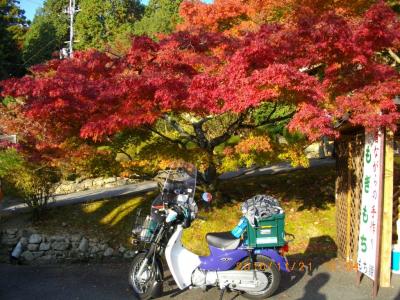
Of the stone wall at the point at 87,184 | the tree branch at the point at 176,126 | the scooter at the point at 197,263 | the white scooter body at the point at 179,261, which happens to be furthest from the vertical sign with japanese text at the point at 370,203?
the stone wall at the point at 87,184

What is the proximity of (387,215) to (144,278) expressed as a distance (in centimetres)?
310

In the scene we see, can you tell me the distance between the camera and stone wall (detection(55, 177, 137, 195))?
43.2ft

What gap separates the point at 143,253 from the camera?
5402 mm

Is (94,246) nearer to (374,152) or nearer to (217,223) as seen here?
(217,223)

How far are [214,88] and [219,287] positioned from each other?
2.49 m

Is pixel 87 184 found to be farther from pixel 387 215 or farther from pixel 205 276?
pixel 387 215

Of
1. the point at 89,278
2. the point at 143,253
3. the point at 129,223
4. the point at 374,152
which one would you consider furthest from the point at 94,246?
the point at 374,152

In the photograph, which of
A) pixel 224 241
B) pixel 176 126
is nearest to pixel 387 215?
pixel 224 241

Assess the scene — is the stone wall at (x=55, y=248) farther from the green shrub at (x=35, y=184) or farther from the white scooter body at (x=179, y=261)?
the white scooter body at (x=179, y=261)

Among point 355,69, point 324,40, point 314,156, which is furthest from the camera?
point 314,156

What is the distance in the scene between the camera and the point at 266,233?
532cm

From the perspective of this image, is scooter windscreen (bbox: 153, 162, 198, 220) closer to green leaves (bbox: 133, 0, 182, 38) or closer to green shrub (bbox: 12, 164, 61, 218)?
green shrub (bbox: 12, 164, 61, 218)

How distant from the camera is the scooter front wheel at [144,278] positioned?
534cm

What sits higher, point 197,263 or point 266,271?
point 197,263
